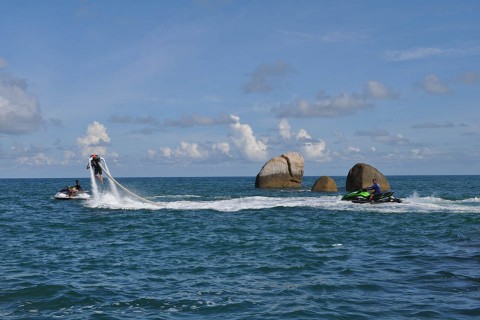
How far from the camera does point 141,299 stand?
11.8m

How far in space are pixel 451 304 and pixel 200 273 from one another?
273 inches

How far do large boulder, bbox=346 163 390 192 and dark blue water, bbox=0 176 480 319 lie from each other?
25.7 m

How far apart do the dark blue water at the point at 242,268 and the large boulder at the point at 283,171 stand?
38.6m

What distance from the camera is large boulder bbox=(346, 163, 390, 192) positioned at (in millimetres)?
54594

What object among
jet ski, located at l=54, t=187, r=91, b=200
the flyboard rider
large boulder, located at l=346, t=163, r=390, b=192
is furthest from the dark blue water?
large boulder, located at l=346, t=163, r=390, b=192

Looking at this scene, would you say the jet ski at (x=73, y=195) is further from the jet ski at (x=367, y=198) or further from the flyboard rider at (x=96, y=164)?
the jet ski at (x=367, y=198)

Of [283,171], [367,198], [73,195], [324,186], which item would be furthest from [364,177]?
[73,195]

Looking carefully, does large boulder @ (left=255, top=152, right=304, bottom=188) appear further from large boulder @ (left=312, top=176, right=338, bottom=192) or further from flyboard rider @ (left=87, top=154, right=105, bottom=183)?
flyboard rider @ (left=87, top=154, right=105, bottom=183)

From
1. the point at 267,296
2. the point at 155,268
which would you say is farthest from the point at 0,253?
the point at 267,296

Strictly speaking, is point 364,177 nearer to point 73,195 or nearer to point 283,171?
point 283,171

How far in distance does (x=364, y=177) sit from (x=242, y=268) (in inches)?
1651

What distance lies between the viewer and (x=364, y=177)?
179 feet

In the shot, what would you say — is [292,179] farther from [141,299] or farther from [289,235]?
[141,299]

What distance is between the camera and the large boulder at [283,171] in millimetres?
67750
